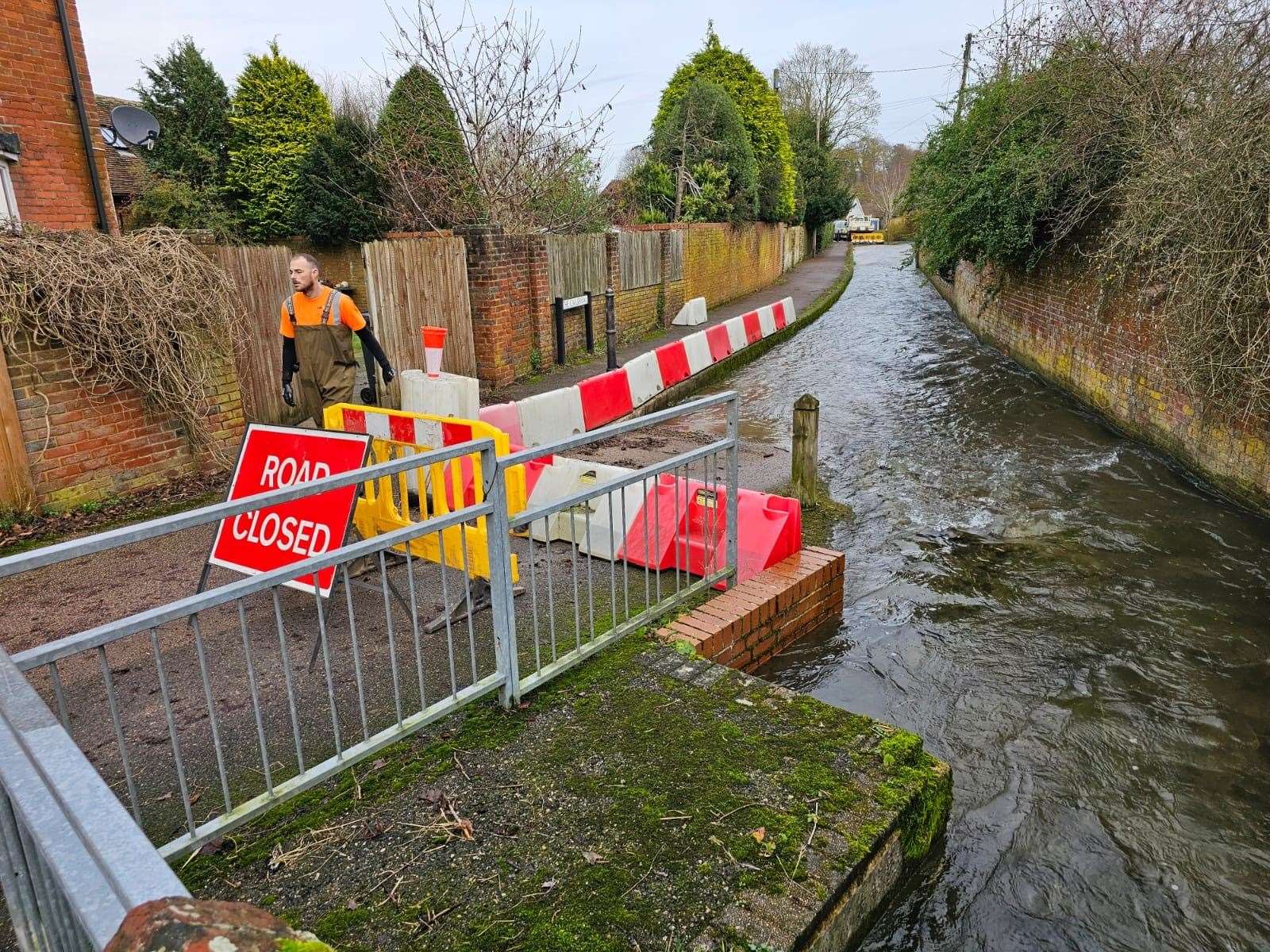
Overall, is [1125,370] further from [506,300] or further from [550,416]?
[506,300]

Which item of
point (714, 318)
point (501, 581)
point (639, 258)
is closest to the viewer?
point (501, 581)

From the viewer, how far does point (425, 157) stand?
50.0ft

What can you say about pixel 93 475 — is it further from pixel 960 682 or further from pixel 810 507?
pixel 960 682

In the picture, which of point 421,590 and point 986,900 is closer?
point 986,900

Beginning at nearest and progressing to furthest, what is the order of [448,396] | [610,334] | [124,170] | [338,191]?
[448,396]
[610,334]
[338,191]
[124,170]

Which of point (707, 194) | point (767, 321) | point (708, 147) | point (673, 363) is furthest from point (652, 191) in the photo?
point (673, 363)

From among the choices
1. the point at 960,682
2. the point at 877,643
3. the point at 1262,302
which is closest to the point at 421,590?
the point at 877,643

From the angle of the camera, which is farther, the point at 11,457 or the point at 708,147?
the point at 708,147

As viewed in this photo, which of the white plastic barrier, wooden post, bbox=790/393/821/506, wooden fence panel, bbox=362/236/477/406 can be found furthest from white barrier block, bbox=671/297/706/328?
the white plastic barrier

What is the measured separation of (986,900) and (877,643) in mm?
2018

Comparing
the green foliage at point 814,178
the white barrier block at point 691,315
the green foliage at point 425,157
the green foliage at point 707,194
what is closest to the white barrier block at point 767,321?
the white barrier block at point 691,315

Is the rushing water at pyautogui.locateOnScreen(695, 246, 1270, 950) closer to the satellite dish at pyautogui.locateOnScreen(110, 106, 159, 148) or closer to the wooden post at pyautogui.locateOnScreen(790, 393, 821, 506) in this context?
the wooden post at pyautogui.locateOnScreen(790, 393, 821, 506)

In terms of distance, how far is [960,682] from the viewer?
462 centimetres

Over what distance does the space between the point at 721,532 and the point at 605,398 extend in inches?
188
